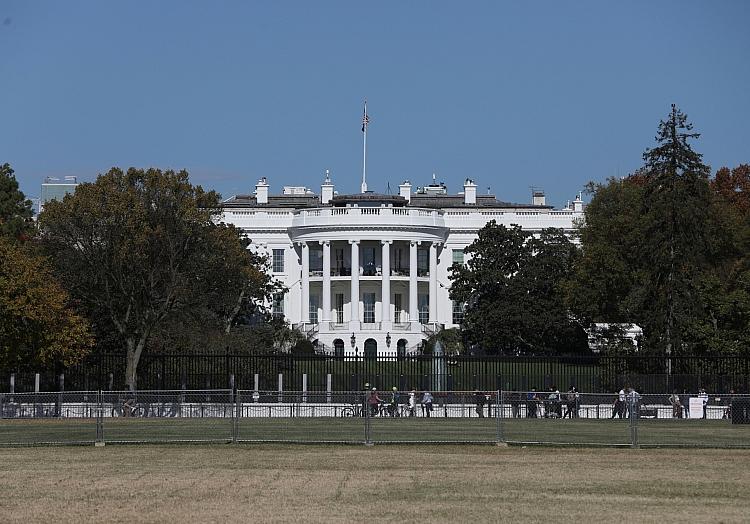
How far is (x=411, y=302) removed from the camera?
10700cm

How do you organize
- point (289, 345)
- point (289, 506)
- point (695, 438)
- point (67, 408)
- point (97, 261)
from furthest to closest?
1. point (289, 345)
2. point (97, 261)
3. point (67, 408)
4. point (695, 438)
5. point (289, 506)

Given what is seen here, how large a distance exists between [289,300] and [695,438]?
3016 inches

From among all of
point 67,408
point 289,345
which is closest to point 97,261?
point 67,408

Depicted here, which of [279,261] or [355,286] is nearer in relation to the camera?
[355,286]

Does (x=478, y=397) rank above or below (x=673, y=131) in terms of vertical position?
below

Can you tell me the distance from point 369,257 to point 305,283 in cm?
515

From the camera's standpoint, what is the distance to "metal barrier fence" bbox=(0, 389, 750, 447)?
34938 millimetres

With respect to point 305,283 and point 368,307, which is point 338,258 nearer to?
point 305,283

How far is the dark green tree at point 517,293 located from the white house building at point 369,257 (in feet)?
44.4

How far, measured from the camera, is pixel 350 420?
37.9m

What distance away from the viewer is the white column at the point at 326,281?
349ft

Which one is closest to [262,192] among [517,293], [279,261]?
[279,261]

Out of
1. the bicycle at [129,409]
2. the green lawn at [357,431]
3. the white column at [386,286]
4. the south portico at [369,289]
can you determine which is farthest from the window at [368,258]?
the bicycle at [129,409]

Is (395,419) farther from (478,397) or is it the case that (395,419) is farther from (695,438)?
(695,438)
